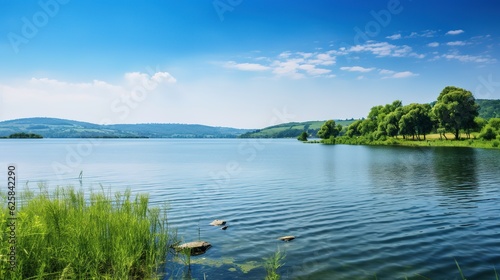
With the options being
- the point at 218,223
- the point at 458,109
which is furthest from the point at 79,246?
the point at 458,109

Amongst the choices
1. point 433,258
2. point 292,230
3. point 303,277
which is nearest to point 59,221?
point 303,277

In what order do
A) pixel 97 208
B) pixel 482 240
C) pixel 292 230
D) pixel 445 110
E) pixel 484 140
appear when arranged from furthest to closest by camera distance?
pixel 445 110
pixel 484 140
pixel 292 230
pixel 482 240
pixel 97 208

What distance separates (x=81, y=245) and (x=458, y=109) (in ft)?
412

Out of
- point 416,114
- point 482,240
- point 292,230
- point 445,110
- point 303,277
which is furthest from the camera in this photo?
point 416,114

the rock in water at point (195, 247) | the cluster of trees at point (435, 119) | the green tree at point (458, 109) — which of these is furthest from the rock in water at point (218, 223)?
the green tree at point (458, 109)

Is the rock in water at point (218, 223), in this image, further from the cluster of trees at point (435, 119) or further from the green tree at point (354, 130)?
the green tree at point (354, 130)

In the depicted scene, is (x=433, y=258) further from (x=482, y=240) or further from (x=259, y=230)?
(x=259, y=230)

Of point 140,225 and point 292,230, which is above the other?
point 140,225

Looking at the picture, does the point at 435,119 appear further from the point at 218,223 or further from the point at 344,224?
the point at 218,223

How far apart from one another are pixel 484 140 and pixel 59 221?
4852 inches

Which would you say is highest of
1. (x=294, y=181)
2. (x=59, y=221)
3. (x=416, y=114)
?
(x=416, y=114)

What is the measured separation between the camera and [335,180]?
41.8 metres

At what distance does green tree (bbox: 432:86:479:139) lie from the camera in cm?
11194

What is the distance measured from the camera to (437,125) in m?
134
